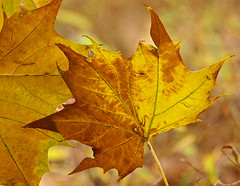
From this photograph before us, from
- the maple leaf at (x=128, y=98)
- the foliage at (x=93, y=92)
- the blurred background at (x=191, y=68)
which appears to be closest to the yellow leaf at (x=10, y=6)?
the foliage at (x=93, y=92)

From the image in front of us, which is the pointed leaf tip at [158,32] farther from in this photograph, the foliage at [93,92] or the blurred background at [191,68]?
the blurred background at [191,68]

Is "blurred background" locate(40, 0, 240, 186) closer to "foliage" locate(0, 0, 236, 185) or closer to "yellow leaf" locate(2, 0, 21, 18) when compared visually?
"foliage" locate(0, 0, 236, 185)

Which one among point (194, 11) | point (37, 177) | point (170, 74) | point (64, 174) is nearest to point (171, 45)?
point (170, 74)

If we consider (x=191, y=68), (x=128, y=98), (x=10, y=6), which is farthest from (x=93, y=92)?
(x=191, y=68)

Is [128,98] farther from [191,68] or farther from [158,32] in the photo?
[191,68]

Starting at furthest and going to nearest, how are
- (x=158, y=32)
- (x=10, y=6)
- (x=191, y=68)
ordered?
(x=191, y=68) → (x=10, y=6) → (x=158, y=32)

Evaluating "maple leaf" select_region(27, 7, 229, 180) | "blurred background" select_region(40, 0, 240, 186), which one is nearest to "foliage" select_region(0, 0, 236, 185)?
"maple leaf" select_region(27, 7, 229, 180)

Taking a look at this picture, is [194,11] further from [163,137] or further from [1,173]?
[1,173]
